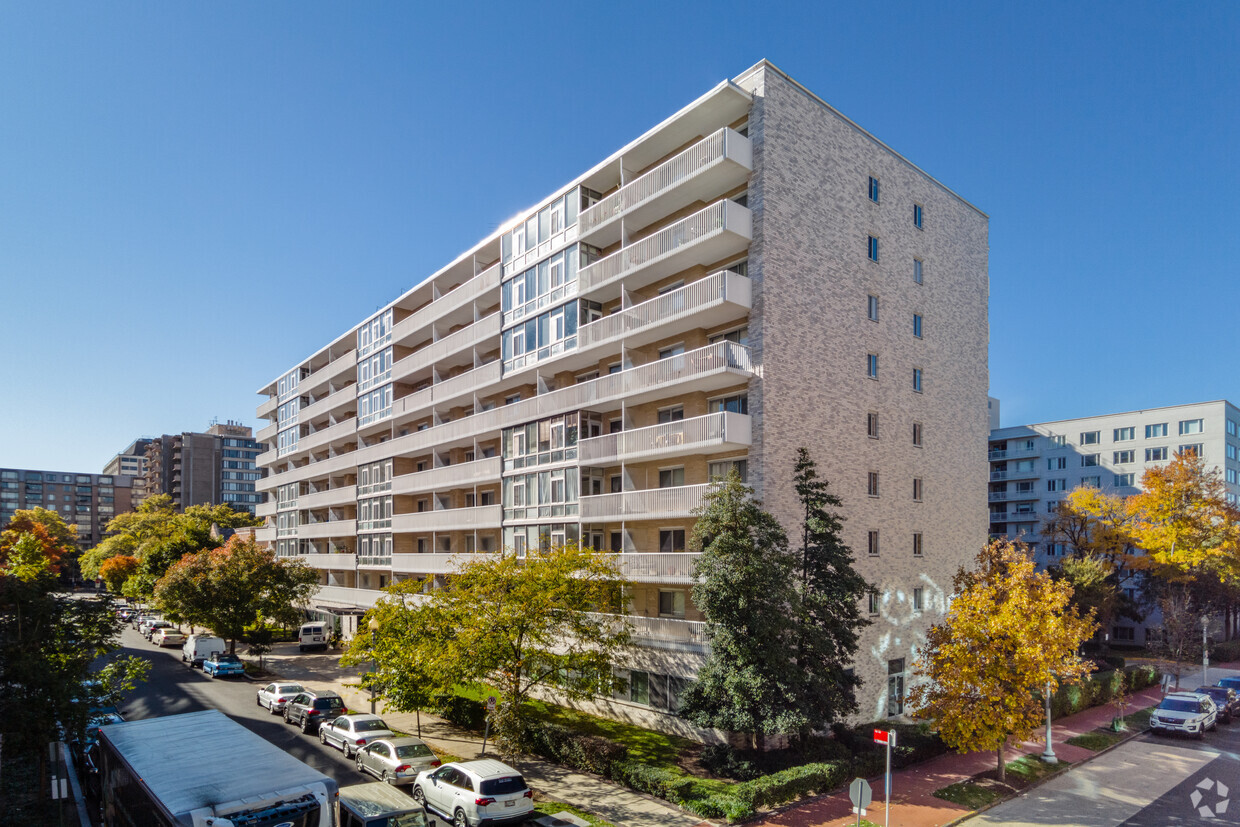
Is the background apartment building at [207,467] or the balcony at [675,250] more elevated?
the balcony at [675,250]

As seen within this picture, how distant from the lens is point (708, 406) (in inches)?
1136

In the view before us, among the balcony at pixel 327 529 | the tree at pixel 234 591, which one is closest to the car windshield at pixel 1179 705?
the tree at pixel 234 591

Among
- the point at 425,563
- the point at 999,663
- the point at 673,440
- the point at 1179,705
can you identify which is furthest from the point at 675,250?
the point at 1179,705

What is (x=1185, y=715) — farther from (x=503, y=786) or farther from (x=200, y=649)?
(x=200, y=649)

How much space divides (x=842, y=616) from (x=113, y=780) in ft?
68.0

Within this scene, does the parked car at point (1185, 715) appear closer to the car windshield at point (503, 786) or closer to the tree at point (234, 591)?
the car windshield at point (503, 786)

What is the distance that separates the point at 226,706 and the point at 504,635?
1723 cm

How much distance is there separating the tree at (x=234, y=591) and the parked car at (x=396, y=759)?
866 inches

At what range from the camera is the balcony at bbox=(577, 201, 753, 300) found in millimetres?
26828

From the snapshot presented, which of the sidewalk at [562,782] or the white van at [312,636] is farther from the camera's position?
the white van at [312,636]

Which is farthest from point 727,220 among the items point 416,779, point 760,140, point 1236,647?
point 1236,647

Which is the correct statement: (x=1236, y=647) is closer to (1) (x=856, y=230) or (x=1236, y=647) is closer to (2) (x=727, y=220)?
(1) (x=856, y=230)

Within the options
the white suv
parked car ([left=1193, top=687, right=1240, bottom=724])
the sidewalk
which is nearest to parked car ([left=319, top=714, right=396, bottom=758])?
the sidewalk

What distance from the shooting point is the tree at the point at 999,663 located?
22406 mm
